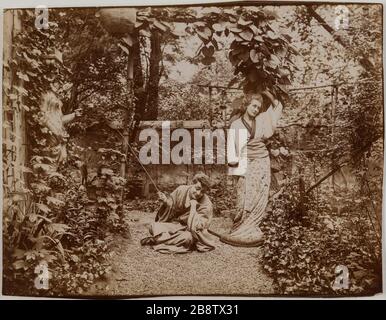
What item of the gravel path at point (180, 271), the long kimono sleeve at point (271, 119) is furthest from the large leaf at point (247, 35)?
the gravel path at point (180, 271)

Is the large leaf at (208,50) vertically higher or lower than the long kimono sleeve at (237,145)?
higher

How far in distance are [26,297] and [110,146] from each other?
719mm

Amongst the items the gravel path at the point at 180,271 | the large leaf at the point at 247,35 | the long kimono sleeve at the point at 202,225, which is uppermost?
the large leaf at the point at 247,35

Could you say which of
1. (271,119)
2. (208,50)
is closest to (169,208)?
(271,119)

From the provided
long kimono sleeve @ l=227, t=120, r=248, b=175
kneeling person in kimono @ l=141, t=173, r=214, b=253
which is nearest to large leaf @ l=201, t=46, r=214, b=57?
long kimono sleeve @ l=227, t=120, r=248, b=175

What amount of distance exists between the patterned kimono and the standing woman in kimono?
12 cm

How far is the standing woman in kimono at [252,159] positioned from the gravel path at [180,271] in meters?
0.07

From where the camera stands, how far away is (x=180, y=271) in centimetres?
189

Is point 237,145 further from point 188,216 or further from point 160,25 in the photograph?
point 160,25

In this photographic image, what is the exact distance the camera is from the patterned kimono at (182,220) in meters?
1.89

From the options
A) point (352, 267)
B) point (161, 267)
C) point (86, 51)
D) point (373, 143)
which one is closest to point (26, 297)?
point (161, 267)

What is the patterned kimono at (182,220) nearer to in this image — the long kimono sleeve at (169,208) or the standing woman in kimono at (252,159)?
the long kimono sleeve at (169,208)

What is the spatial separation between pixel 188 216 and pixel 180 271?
0.75ft

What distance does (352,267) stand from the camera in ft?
6.18
